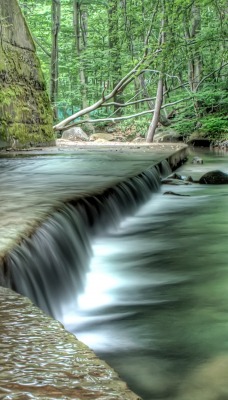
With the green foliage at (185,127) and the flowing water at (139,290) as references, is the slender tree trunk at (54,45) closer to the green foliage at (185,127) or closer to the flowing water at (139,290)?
the green foliage at (185,127)

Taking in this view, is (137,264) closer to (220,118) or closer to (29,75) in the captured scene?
(29,75)

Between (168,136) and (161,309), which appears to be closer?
(161,309)

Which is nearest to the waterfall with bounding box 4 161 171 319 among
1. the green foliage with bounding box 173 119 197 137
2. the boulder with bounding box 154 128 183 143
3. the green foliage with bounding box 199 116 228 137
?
the green foliage with bounding box 199 116 228 137

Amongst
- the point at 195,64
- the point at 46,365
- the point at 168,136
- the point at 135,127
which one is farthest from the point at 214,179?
the point at 135,127

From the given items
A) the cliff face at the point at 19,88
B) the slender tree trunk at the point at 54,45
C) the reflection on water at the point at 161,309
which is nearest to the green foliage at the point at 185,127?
the slender tree trunk at the point at 54,45

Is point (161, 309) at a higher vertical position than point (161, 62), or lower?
lower

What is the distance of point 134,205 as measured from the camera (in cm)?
548

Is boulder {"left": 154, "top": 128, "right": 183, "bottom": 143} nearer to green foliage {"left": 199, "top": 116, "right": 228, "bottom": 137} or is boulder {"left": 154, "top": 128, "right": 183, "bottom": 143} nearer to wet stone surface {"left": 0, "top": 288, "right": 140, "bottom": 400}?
green foliage {"left": 199, "top": 116, "right": 228, "bottom": 137}

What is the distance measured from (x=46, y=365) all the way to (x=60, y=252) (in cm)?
181

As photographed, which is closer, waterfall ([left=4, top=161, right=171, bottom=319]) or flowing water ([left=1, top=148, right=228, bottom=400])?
flowing water ([left=1, top=148, right=228, bottom=400])

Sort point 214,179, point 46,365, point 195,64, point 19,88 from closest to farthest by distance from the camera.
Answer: point 46,365 < point 214,179 < point 19,88 < point 195,64

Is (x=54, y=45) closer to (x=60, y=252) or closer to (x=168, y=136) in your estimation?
(x=168, y=136)

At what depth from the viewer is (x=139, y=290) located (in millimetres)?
3014

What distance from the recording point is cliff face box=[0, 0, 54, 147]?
32.2 ft
